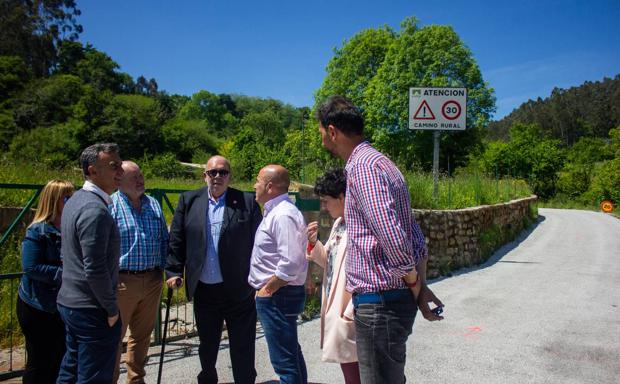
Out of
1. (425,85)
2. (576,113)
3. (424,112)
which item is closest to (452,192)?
(424,112)

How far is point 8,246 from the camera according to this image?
6.48m

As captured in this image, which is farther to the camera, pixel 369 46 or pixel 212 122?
pixel 212 122

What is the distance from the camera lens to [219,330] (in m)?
3.38

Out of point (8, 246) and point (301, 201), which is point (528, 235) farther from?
point (8, 246)

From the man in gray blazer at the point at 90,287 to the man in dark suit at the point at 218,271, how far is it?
0.74 meters

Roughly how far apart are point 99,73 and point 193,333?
2390 inches

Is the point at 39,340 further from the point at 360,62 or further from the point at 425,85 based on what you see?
the point at 360,62

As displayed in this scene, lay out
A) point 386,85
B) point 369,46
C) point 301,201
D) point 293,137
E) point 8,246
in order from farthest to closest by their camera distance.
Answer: point 293,137, point 369,46, point 386,85, point 8,246, point 301,201

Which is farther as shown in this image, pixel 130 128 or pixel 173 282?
pixel 130 128

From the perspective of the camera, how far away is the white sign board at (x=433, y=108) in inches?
352

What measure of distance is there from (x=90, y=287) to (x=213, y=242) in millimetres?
1012

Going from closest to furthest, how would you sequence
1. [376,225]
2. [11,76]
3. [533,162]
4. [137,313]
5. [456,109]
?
1. [376,225]
2. [137,313]
3. [456,109]
4. [533,162]
5. [11,76]

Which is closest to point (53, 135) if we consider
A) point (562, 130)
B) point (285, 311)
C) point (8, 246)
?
point (8, 246)

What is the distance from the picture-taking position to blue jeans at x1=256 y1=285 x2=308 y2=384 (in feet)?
9.66
